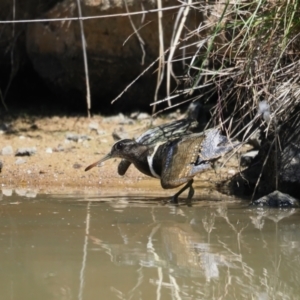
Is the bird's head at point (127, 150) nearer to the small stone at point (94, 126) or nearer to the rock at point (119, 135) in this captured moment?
the rock at point (119, 135)

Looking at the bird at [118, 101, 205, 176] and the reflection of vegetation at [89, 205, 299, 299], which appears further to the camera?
the bird at [118, 101, 205, 176]

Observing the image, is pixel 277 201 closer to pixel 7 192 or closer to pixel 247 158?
pixel 247 158

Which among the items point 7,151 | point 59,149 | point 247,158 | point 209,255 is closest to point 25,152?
point 7,151

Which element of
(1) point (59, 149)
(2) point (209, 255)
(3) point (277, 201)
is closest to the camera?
(2) point (209, 255)

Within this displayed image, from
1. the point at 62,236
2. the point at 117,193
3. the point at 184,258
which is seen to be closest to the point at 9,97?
the point at 117,193

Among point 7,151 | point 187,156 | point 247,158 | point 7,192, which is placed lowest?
point 7,192

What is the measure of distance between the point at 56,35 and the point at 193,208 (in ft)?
11.1

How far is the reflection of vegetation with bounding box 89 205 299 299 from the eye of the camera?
8.39 ft

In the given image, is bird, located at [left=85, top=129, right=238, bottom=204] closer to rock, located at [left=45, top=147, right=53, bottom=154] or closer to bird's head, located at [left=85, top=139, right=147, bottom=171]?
bird's head, located at [left=85, top=139, right=147, bottom=171]

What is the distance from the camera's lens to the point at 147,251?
3168 millimetres

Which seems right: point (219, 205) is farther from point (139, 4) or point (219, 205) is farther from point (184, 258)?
point (139, 4)

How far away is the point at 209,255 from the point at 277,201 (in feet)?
4.74

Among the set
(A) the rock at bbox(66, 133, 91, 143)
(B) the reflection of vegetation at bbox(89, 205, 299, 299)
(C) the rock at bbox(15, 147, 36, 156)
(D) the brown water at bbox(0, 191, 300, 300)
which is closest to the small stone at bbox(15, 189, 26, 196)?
(D) the brown water at bbox(0, 191, 300, 300)

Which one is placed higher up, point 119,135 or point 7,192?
point 119,135
